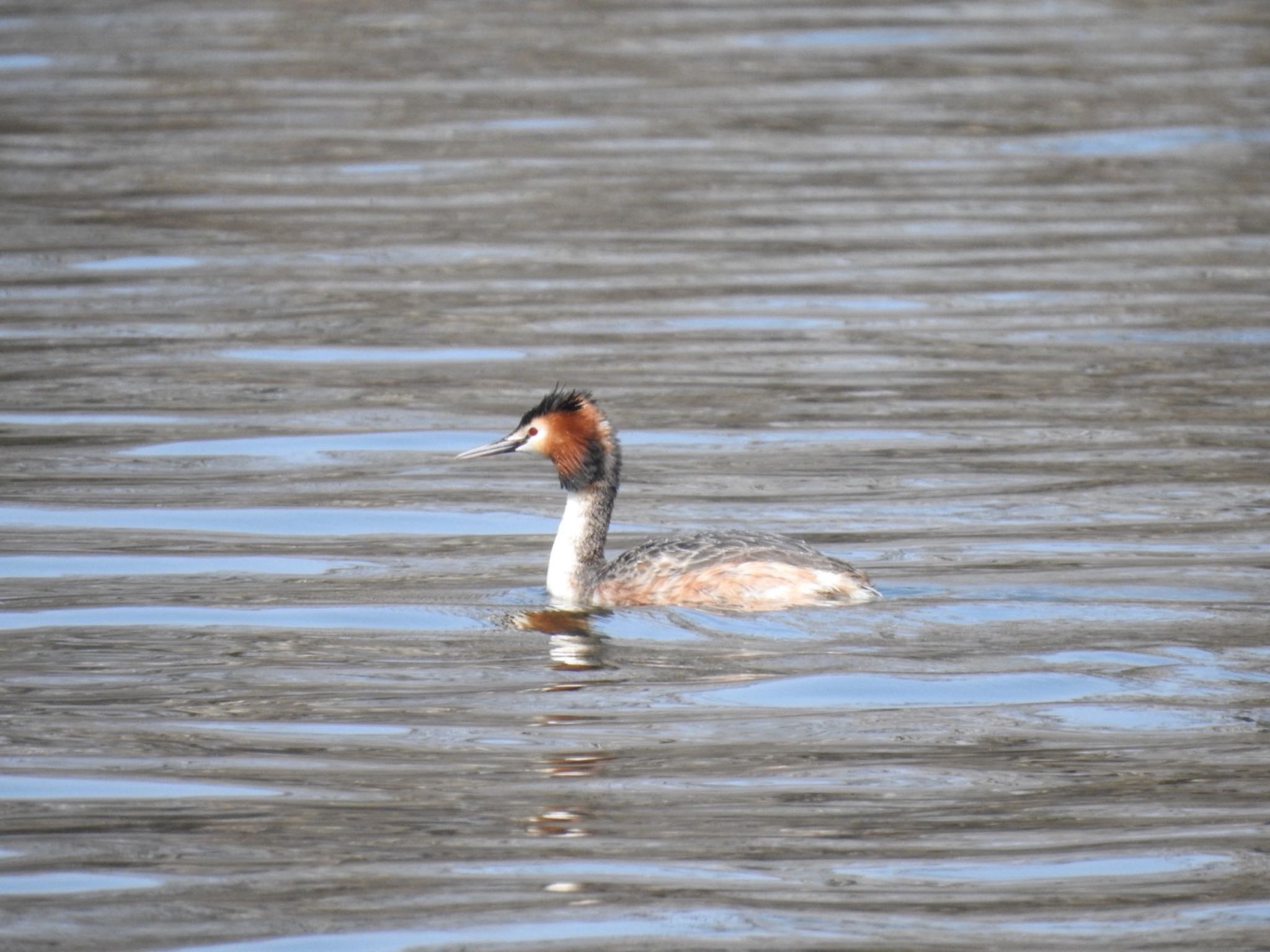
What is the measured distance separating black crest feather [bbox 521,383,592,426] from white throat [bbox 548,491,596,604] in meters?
0.36

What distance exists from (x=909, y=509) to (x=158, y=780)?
4342 millimetres

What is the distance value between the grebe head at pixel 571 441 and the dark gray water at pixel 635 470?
476 millimetres

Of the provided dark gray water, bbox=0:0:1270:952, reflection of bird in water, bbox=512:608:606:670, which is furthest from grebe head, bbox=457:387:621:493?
reflection of bird in water, bbox=512:608:606:670

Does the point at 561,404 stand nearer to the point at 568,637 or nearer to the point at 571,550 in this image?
the point at 571,550

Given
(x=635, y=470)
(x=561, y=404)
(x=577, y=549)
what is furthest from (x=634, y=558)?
(x=635, y=470)

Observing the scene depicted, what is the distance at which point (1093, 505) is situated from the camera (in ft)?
34.1

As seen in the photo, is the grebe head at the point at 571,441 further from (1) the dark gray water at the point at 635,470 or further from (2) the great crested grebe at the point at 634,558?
(1) the dark gray water at the point at 635,470

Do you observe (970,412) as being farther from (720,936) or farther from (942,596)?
(720,936)

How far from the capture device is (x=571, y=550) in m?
9.55

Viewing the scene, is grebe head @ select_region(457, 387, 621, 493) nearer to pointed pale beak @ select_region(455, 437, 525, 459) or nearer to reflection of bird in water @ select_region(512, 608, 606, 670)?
pointed pale beak @ select_region(455, 437, 525, 459)

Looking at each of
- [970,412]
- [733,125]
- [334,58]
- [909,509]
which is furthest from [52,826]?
[334,58]

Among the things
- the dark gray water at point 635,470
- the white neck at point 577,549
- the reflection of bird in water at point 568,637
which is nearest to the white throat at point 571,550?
the white neck at point 577,549

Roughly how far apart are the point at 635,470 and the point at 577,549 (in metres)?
1.97

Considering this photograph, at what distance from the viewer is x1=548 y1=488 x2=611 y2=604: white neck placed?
945 centimetres
